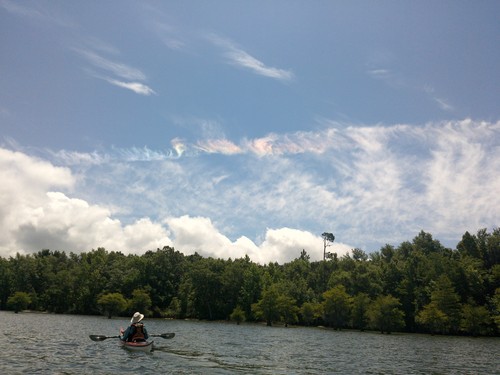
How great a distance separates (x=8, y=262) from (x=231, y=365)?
634 feet

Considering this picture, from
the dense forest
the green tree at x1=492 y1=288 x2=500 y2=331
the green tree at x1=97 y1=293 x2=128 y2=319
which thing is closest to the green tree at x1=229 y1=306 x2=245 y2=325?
the dense forest

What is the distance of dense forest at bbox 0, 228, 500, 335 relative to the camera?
114000 millimetres

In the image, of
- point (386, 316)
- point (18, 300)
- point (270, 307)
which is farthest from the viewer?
point (18, 300)

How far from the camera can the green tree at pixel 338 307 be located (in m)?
122

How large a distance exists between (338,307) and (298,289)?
2202 centimetres

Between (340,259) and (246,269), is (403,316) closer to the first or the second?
(340,259)

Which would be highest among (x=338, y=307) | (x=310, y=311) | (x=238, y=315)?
(x=338, y=307)

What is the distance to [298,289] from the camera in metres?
143

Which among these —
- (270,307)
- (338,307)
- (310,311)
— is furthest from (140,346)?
(310,311)

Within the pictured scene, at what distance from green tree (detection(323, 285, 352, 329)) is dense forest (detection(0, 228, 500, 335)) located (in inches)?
10.7

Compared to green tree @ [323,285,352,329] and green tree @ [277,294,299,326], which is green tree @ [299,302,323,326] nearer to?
green tree @ [323,285,352,329]

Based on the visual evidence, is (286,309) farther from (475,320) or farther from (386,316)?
(475,320)

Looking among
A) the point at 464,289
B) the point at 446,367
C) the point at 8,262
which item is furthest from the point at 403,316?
the point at 8,262

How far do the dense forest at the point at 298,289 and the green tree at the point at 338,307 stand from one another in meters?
0.27
